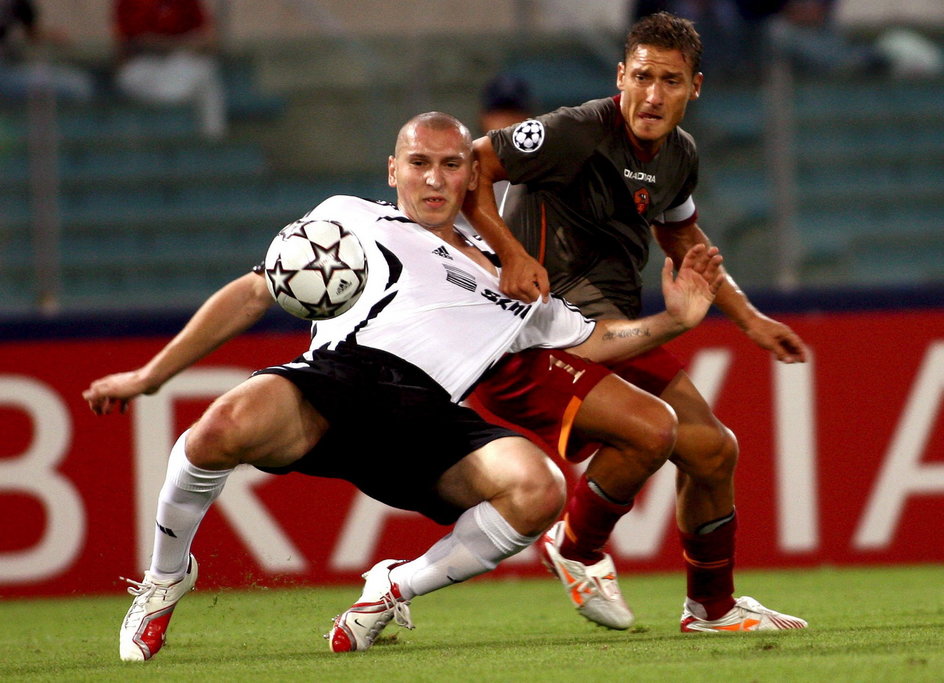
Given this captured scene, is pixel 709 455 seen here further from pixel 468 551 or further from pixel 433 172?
pixel 433 172

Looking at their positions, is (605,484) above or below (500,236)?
below

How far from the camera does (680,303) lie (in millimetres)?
4562

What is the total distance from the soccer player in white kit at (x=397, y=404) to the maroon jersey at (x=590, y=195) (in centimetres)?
29

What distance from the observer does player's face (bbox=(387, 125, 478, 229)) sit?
451cm

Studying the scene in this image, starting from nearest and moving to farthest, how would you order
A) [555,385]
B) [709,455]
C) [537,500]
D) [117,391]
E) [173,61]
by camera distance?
[537,500] < [117,391] < [555,385] < [709,455] < [173,61]

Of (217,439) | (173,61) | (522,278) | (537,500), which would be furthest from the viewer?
(173,61)

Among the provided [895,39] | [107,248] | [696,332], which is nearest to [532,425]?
[696,332]

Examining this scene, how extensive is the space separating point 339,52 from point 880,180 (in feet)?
11.4

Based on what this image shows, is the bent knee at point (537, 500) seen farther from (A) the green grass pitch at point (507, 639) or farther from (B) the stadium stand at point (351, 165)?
(B) the stadium stand at point (351, 165)

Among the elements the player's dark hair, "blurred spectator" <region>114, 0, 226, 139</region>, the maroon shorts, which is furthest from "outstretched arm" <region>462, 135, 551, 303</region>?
"blurred spectator" <region>114, 0, 226, 139</region>

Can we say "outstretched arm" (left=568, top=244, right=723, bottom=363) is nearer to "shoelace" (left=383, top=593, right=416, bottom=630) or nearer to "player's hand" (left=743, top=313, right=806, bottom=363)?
"player's hand" (left=743, top=313, right=806, bottom=363)

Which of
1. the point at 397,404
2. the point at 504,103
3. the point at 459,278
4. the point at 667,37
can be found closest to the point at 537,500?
the point at 397,404

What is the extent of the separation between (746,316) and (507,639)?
54.6 inches

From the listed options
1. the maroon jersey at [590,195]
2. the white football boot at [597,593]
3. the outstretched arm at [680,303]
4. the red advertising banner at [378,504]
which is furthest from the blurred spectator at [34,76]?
the white football boot at [597,593]
